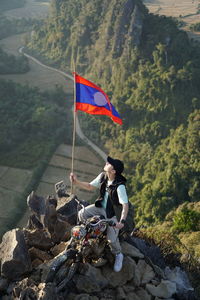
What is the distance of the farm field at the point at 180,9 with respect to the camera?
9230cm

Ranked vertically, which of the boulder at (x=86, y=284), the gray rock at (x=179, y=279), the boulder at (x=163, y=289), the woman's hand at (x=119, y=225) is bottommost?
the gray rock at (x=179, y=279)

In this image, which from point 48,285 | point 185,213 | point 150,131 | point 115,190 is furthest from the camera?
point 150,131

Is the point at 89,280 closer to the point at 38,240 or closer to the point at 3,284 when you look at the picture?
the point at 3,284

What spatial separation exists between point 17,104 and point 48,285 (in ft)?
172

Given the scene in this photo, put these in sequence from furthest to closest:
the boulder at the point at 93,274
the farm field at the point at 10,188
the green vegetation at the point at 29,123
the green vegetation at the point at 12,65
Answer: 1. the green vegetation at the point at 12,65
2. the green vegetation at the point at 29,123
3. the farm field at the point at 10,188
4. the boulder at the point at 93,274

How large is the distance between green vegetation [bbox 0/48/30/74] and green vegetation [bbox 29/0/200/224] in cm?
1061

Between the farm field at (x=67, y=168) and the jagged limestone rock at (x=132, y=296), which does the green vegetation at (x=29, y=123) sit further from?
the jagged limestone rock at (x=132, y=296)

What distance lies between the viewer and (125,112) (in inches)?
2222

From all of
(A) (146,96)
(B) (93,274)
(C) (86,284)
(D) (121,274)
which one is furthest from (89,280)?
(A) (146,96)

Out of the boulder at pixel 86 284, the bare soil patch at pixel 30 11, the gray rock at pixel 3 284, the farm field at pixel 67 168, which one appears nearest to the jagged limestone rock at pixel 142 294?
the boulder at pixel 86 284

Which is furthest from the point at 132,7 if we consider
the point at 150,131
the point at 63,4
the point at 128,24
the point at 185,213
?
the point at 185,213

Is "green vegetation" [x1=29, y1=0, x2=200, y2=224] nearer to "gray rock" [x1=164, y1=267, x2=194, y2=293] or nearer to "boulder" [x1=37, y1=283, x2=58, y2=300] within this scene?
"gray rock" [x1=164, y1=267, x2=194, y2=293]

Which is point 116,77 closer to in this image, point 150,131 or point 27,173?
point 150,131

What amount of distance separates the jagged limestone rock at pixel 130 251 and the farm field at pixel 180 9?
68.4m
